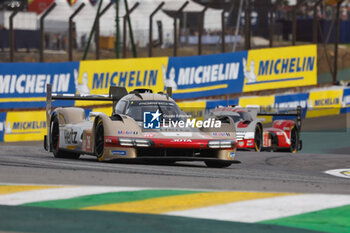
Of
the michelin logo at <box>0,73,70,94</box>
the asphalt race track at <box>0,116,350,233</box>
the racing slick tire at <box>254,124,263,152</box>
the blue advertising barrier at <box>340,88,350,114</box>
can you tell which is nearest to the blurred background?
the blue advertising barrier at <box>340,88,350,114</box>

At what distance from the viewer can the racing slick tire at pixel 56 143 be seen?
13.0 m

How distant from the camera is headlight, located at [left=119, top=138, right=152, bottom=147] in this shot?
1066cm

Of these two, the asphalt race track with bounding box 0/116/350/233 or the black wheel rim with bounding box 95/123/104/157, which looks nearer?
the asphalt race track with bounding box 0/116/350/233

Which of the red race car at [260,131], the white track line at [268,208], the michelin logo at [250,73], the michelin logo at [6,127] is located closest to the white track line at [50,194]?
the white track line at [268,208]

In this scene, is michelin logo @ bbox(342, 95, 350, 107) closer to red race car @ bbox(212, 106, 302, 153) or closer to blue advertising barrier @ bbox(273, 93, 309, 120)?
blue advertising barrier @ bbox(273, 93, 309, 120)

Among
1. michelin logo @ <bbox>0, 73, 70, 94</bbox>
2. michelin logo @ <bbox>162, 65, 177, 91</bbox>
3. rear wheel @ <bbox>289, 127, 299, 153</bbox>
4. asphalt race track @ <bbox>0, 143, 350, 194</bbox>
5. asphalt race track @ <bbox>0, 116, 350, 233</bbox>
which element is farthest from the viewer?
michelin logo @ <bbox>162, 65, 177, 91</bbox>

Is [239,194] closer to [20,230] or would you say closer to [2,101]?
[20,230]

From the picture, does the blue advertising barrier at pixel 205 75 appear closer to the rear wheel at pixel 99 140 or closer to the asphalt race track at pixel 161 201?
the rear wheel at pixel 99 140

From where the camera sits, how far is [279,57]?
94.8 feet

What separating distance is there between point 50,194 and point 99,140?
4.11 m

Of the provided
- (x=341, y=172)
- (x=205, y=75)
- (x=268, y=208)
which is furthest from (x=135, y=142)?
(x=205, y=75)

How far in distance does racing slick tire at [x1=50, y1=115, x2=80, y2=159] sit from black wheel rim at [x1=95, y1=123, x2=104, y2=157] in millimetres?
1698

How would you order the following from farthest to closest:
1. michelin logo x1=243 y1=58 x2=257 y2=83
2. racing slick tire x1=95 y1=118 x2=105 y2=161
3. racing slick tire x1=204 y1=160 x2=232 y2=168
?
1. michelin logo x1=243 y1=58 x2=257 y2=83
2. racing slick tire x1=204 y1=160 x2=232 y2=168
3. racing slick tire x1=95 y1=118 x2=105 y2=161

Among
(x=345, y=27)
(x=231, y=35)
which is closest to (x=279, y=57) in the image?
(x=231, y=35)
